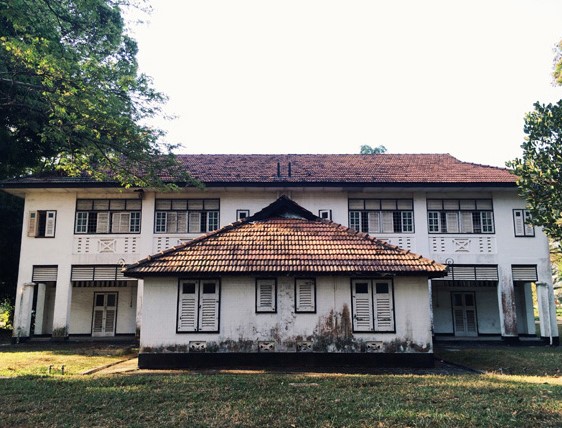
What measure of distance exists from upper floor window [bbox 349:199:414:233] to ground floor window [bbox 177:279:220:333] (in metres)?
8.29

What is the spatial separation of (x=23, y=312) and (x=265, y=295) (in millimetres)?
12071

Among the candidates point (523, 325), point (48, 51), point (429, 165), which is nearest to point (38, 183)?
point (48, 51)

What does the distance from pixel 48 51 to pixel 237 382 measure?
9213 millimetres

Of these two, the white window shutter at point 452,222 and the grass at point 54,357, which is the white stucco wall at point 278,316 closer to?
the grass at point 54,357

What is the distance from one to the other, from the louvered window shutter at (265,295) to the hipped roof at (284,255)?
21.7 inches

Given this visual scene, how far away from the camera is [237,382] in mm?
8898

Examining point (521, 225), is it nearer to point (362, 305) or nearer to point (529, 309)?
point (529, 309)

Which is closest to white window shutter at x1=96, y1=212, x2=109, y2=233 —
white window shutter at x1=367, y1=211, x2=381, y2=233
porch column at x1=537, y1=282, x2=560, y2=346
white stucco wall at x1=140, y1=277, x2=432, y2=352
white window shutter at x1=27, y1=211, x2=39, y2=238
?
white window shutter at x1=27, y1=211, x2=39, y2=238

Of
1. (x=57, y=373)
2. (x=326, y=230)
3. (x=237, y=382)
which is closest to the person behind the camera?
(x=237, y=382)

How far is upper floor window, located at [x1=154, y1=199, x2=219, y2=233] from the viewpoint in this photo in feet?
62.0

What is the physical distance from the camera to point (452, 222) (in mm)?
18812

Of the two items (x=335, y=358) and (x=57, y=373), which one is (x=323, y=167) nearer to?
(x=335, y=358)

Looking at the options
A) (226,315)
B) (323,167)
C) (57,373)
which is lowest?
(57,373)

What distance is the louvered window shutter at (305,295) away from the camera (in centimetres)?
1228
